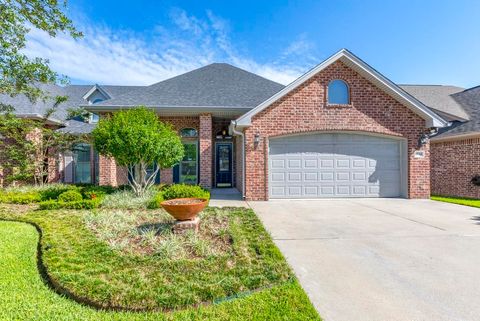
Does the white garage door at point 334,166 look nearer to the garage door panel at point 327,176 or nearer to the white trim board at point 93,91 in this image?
the garage door panel at point 327,176

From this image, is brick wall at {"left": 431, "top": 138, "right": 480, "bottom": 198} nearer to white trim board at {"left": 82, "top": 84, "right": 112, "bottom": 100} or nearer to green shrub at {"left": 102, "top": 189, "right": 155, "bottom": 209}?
green shrub at {"left": 102, "top": 189, "right": 155, "bottom": 209}

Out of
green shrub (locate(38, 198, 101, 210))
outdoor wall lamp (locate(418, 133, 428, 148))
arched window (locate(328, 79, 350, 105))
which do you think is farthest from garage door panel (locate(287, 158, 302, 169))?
green shrub (locate(38, 198, 101, 210))

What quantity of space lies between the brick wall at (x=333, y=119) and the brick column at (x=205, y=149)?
270 centimetres

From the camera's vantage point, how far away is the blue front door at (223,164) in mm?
13227

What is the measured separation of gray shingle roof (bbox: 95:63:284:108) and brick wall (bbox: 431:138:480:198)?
9.15 metres

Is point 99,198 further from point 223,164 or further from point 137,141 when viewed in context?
point 223,164

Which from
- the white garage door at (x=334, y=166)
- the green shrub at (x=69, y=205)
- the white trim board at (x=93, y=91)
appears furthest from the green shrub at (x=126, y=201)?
the white trim board at (x=93, y=91)

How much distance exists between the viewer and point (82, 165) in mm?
13586

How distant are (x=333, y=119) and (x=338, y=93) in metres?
1.10

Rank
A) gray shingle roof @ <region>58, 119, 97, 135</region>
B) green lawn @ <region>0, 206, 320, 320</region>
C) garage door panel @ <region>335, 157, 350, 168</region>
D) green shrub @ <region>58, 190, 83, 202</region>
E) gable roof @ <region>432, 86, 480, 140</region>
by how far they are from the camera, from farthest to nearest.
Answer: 1. gray shingle roof @ <region>58, 119, 97, 135</region>
2. gable roof @ <region>432, 86, 480, 140</region>
3. garage door panel @ <region>335, 157, 350, 168</region>
4. green shrub @ <region>58, 190, 83, 202</region>
5. green lawn @ <region>0, 206, 320, 320</region>

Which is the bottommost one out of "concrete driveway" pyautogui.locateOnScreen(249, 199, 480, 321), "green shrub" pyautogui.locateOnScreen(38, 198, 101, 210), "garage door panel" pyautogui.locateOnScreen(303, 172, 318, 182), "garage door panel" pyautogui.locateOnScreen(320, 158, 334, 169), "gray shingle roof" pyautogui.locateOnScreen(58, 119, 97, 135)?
"concrete driveway" pyautogui.locateOnScreen(249, 199, 480, 321)

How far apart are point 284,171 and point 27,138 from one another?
12544 millimetres

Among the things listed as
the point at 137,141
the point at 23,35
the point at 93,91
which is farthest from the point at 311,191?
the point at 93,91

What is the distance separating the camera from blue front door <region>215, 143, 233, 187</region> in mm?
13227
